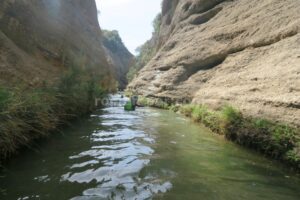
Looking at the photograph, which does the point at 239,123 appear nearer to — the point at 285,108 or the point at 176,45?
the point at 285,108

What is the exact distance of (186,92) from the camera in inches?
689

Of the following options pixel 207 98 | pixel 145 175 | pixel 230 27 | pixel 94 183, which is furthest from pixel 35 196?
pixel 230 27

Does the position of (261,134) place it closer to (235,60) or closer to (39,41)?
(235,60)

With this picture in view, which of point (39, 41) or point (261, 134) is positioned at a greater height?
point (39, 41)

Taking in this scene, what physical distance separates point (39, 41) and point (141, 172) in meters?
12.7

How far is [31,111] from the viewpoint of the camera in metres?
5.89

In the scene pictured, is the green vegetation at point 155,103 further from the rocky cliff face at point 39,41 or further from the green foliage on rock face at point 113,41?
the green foliage on rock face at point 113,41

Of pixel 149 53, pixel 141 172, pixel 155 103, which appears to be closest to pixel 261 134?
pixel 141 172

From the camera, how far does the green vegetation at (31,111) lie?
191 inches

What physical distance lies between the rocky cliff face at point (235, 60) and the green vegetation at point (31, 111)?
589cm

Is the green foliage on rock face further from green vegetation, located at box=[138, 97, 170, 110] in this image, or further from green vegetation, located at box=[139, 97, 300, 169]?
green vegetation, located at box=[139, 97, 300, 169]

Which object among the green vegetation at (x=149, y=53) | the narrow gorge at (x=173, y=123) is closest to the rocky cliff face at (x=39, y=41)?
the narrow gorge at (x=173, y=123)

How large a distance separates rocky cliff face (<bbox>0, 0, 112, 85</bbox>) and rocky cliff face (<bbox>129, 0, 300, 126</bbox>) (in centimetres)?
652

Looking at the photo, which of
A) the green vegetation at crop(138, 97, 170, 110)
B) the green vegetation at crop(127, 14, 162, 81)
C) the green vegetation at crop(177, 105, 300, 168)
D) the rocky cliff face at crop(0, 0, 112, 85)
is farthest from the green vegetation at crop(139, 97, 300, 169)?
the green vegetation at crop(127, 14, 162, 81)
